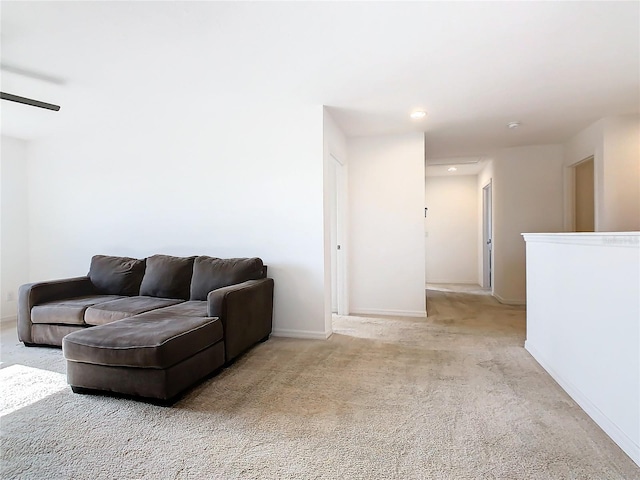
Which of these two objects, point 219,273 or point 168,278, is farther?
point 168,278

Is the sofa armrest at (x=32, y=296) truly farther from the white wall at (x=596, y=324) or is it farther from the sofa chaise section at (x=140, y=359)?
the white wall at (x=596, y=324)

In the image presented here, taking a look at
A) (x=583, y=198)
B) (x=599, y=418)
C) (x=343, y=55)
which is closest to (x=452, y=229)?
(x=583, y=198)

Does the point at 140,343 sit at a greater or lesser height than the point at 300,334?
greater

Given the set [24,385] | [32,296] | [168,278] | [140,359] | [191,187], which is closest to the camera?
[140,359]

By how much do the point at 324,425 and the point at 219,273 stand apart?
1903 millimetres

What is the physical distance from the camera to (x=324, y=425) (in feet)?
6.45

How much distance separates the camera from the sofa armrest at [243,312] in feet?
9.10

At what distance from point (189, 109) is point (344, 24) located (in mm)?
2325

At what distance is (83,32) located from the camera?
90.5 inches

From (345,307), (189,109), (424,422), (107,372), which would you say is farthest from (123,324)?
(345,307)

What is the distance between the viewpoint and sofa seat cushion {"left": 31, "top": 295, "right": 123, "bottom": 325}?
10.5 feet

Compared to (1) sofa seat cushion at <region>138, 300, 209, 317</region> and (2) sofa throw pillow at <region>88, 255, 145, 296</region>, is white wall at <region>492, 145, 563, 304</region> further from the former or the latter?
(2) sofa throw pillow at <region>88, 255, 145, 296</region>

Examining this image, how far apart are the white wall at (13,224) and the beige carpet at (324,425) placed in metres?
2.07

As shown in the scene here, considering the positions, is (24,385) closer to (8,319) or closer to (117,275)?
(117,275)
